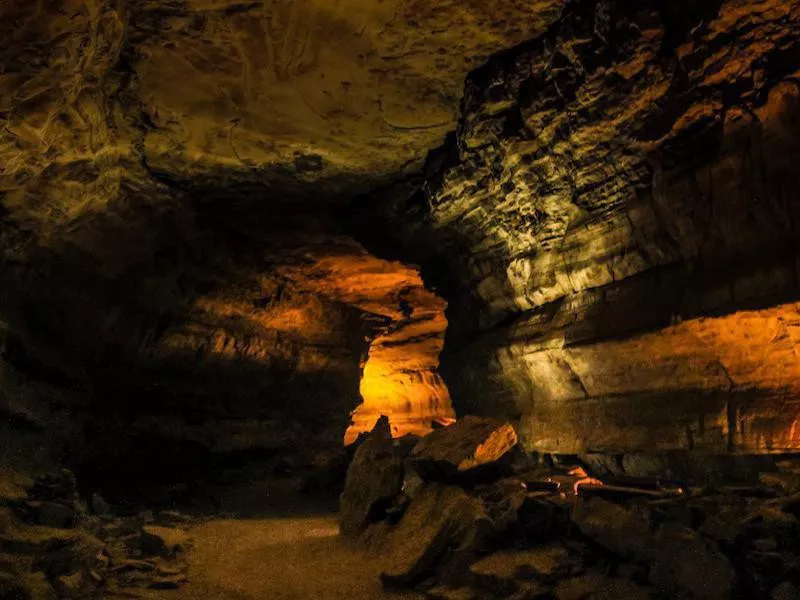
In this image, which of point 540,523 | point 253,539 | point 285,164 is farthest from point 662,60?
point 253,539

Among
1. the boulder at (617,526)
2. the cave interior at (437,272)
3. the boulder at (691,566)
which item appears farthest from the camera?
the cave interior at (437,272)

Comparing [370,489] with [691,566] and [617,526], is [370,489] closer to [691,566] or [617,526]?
[617,526]

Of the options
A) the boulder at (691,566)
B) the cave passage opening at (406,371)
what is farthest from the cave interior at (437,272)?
the cave passage opening at (406,371)

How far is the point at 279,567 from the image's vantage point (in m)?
5.93

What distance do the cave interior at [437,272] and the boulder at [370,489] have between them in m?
0.05

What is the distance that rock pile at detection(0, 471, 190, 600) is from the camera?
4.48 meters

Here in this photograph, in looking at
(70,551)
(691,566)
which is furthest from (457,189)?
(70,551)

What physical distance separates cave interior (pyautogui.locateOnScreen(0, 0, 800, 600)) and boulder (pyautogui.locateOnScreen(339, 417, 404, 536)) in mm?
52

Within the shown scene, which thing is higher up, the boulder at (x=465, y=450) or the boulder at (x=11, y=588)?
the boulder at (x=465, y=450)

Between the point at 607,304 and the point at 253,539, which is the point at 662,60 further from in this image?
the point at 253,539

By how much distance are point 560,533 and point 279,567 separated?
110 inches

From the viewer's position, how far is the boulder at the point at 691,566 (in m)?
3.58

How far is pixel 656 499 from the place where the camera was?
5.00 metres

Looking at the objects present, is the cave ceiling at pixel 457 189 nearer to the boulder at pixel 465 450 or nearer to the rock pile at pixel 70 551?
the boulder at pixel 465 450
